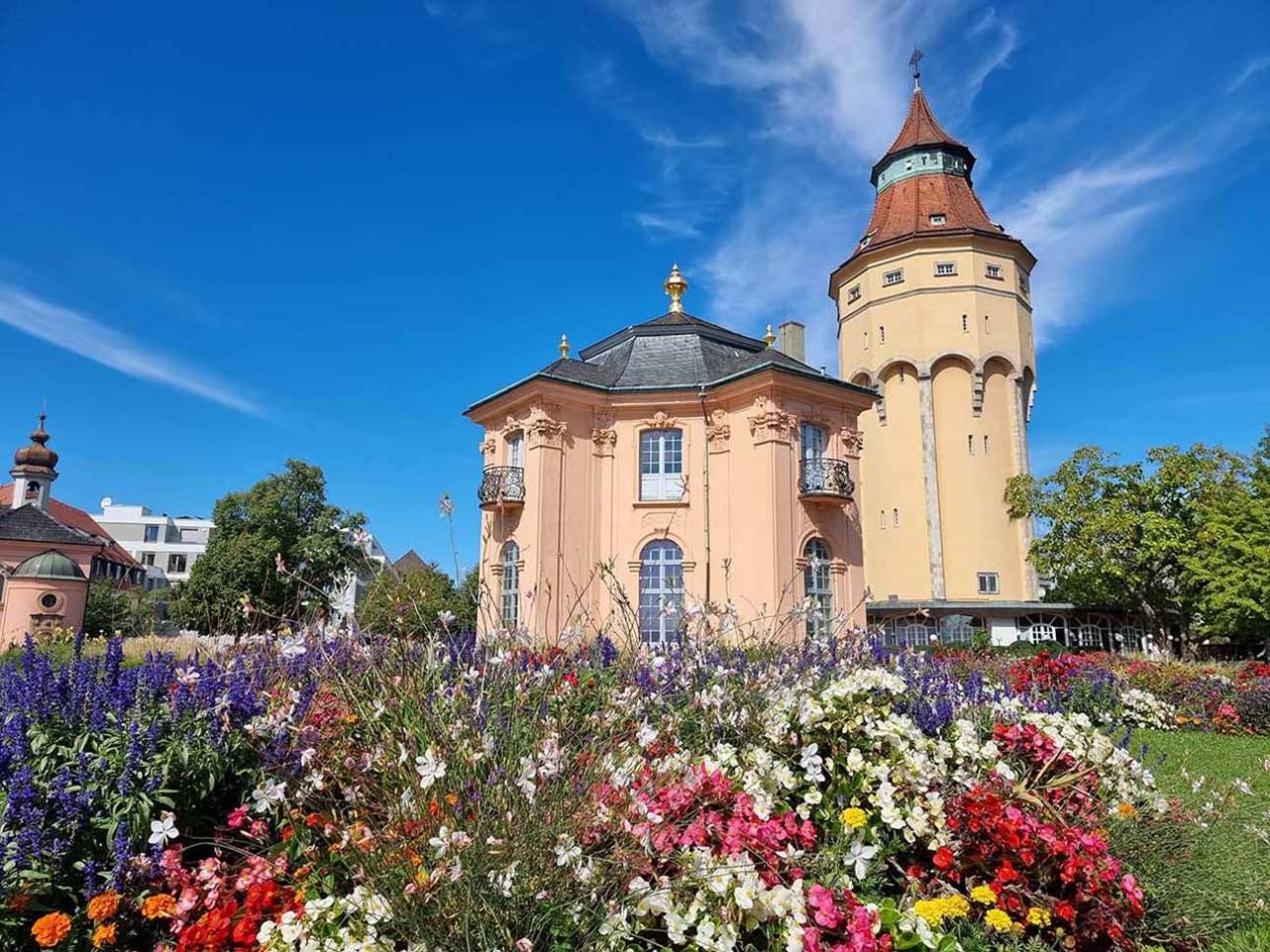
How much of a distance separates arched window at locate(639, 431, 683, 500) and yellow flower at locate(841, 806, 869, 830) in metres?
17.7

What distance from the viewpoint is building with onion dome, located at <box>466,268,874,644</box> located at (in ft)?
66.2

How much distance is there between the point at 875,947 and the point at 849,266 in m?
39.7

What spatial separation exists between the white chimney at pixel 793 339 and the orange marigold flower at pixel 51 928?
28.1m

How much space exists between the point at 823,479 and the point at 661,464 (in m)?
4.30

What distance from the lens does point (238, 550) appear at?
35.2 meters

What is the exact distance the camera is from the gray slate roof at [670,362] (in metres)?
21.4

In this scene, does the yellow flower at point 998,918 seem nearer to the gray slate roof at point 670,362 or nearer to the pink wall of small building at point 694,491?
the pink wall of small building at point 694,491

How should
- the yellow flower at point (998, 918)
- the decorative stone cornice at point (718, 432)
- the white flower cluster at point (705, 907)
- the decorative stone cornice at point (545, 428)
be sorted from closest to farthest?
the white flower cluster at point (705, 907) < the yellow flower at point (998, 918) < the decorative stone cornice at point (545, 428) < the decorative stone cornice at point (718, 432)

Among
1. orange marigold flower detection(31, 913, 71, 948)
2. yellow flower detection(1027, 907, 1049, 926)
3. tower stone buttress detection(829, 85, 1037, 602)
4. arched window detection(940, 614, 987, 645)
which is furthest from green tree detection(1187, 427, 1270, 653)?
orange marigold flower detection(31, 913, 71, 948)

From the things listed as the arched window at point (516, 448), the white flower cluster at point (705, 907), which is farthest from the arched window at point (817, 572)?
the white flower cluster at point (705, 907)

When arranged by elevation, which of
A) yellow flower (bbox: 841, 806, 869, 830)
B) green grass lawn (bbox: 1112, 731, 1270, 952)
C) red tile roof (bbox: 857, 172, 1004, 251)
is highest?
red tile roof (bbox: 857, 172, 1004, 251)

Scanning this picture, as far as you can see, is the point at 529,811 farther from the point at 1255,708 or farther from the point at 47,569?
the point at 47,569

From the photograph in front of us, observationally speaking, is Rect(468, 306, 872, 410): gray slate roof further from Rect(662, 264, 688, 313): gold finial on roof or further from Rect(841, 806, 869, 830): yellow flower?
Rect(841, 806, 869, 830): yellow flower

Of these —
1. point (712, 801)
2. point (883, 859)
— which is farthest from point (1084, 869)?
point (712, 801)
